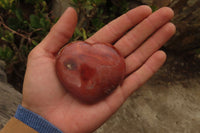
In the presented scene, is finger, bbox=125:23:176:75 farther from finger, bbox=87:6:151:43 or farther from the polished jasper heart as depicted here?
the polished jasper heart

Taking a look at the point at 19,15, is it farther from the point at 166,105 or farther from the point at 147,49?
the point at 166,105

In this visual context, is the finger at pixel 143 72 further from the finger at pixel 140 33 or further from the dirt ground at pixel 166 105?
the dirt ground at pixel 166 105

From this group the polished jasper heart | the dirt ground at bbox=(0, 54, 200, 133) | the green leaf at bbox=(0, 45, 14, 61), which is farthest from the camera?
the dirt ground at bbox=(0, 54, 200, 133)

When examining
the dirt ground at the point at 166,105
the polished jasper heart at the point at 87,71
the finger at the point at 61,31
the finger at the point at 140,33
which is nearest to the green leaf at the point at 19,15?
the finger at the point at 61,31

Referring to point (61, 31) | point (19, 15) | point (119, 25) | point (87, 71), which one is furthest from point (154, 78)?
point (19, 15)

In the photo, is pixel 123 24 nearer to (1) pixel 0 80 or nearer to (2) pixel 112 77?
(2) pixel 112 77

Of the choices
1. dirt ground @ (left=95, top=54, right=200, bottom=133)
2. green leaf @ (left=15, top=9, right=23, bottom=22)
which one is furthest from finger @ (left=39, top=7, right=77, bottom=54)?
dirt ground @ (left=95, top=54, right=200, bottom=133)
